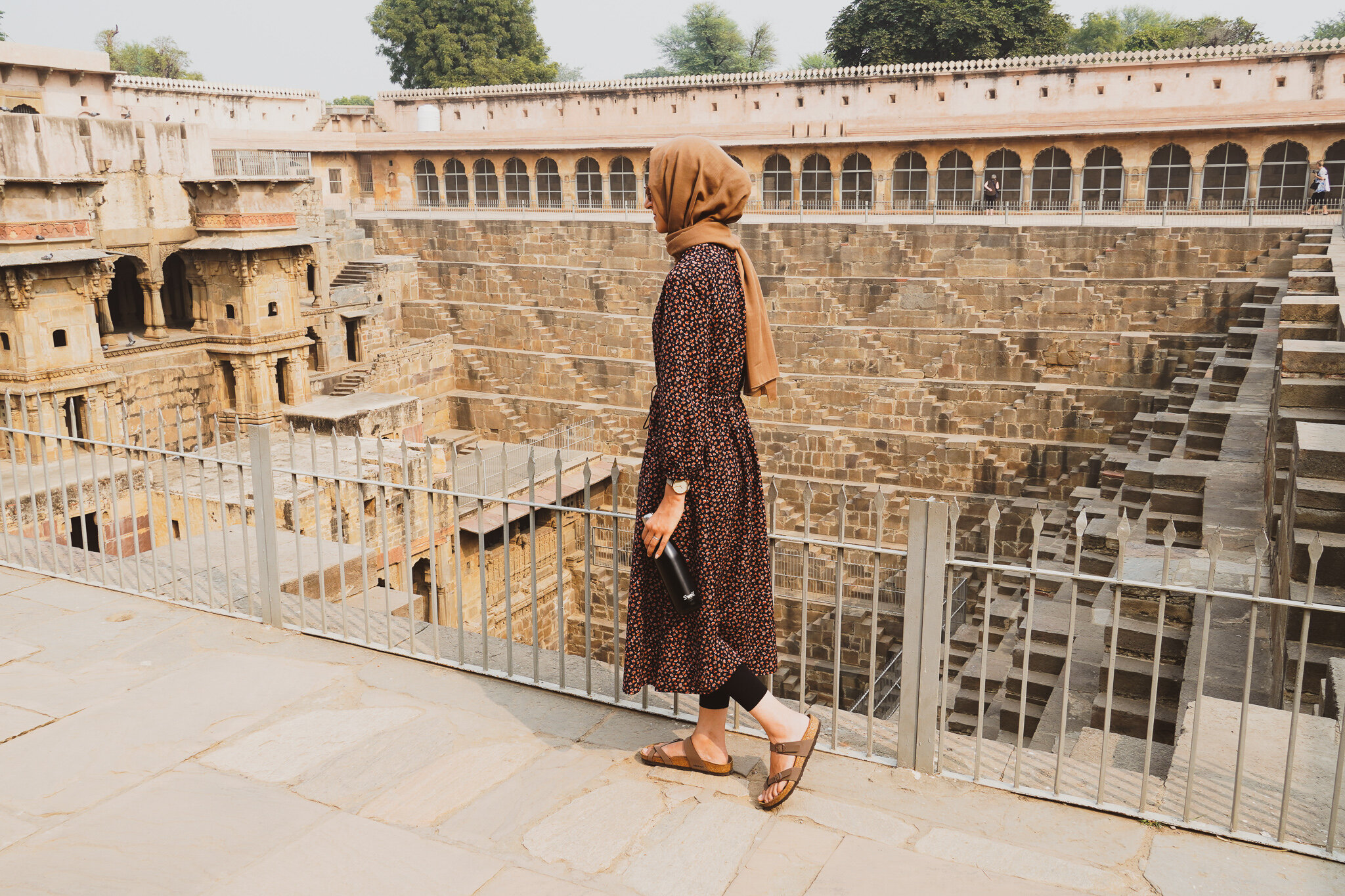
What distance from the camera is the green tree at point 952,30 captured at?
95.7 feet

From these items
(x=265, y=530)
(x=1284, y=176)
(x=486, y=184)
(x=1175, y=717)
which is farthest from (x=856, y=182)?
(x=265, y=530)

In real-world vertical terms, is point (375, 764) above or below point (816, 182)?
below

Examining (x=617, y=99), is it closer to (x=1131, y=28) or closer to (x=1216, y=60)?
(x=1216, y=60)

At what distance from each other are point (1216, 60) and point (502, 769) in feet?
69.6

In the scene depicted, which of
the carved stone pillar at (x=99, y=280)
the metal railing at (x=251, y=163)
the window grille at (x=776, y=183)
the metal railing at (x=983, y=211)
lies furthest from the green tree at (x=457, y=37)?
the carved stone pillar at (x=99, y=280)

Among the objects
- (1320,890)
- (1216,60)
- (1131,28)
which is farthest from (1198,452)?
(1131,28)

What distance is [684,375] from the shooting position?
9.32 feet

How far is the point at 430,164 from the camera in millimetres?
25359

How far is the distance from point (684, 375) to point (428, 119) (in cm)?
2657

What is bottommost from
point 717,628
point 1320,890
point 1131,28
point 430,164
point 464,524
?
point 464,524

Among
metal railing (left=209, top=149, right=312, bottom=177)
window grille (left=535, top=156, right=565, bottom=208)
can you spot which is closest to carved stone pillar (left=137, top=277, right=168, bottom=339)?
metal railing (left=209, top=149, right=312, bottom=177)

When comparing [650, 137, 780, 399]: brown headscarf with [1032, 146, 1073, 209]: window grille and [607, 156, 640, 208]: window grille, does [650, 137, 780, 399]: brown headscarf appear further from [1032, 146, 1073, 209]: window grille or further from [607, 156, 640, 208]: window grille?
[607, 156, 640, 208]: window grille

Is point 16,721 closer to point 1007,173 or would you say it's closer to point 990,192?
point 990,192

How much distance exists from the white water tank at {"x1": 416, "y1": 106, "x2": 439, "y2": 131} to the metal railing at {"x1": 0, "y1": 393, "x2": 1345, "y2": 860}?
1851 centimetres
